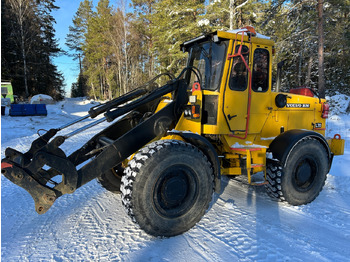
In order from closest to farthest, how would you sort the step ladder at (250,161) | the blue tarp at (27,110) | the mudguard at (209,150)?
the mudguard at (209,150) → the step ladder at (250,161) → the blue tarp at (27,110)

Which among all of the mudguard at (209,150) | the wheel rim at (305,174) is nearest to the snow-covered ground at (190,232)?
the wheel rim at (305,174)

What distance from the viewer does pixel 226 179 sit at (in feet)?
17.4

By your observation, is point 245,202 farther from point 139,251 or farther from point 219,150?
point 139,251

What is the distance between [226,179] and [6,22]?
Answer: 102 feet

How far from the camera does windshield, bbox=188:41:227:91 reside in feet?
12.2

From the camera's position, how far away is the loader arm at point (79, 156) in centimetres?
275

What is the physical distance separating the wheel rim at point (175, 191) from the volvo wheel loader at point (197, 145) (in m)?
0.01

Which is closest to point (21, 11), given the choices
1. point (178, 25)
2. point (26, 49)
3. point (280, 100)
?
point (26, 49)

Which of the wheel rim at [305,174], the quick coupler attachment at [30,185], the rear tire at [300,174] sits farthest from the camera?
the wheel rim at [305,174]

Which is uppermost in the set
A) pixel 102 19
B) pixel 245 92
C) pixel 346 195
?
pixel 102 19

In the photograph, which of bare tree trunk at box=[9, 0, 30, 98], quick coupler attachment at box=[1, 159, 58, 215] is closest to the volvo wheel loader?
quick coupler attachment at box=[1, 159, 58, 215]

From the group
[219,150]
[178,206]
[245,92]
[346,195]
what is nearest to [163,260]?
[178,206]

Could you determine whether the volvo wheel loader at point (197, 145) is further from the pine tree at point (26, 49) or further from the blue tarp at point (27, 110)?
the pine tree at point (26, 49)

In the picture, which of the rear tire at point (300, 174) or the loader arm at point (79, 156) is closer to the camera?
the loader arm at point (79, 156)
